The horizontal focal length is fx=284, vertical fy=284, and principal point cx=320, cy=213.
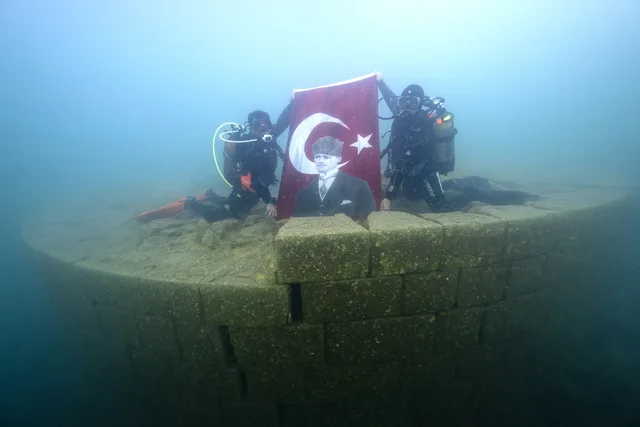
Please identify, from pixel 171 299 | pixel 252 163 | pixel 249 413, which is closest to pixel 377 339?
pixel 249 413

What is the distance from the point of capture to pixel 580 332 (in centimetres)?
479

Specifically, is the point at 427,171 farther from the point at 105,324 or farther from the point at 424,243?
the point at 105,324

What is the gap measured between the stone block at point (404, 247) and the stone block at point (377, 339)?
2.00ft

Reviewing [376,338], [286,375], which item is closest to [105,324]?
[286,375]

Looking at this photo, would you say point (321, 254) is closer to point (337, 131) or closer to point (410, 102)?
point (337, 131)

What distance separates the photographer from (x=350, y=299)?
2.89m

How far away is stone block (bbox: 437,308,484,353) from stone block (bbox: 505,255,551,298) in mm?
486

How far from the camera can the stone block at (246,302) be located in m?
2.82

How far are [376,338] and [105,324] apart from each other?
3.40 metres

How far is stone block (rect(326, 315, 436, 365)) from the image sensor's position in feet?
9.87

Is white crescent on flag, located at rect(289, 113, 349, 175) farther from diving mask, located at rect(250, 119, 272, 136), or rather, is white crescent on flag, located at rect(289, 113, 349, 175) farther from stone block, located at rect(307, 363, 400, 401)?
stone block, located at rect(307, 363, 400, 401)

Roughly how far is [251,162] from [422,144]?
3.00 m

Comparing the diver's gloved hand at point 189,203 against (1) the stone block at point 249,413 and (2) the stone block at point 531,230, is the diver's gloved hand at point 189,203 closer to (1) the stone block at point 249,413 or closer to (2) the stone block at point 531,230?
(1) the stone block at point 249,413

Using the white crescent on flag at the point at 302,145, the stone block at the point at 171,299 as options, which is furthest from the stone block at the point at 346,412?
the white crescent on flag at the point at 302,145
